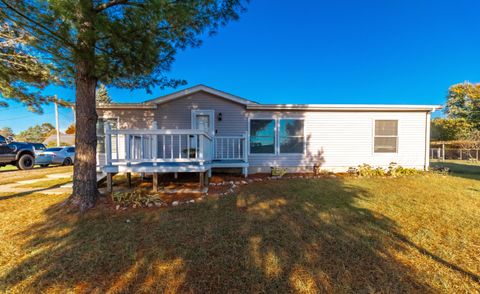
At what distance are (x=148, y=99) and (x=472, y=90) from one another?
29805 millimetres

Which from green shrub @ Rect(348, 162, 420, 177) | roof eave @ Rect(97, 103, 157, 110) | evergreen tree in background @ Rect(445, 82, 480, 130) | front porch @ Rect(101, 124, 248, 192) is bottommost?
green shrub @ Rect(348, 162, 420, 177)

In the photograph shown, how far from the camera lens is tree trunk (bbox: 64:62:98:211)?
376cm

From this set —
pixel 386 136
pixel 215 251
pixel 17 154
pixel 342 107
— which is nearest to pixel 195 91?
pixel 342 107

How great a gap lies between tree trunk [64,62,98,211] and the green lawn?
36 centimetres

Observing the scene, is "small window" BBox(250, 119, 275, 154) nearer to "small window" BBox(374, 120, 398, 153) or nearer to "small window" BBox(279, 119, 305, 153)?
"small window" BBox(279, 119, 305, 153)

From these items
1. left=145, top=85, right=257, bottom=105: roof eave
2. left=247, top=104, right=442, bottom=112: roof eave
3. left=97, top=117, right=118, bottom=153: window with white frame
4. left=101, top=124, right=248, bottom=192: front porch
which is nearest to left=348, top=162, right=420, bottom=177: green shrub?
left=247, top=104, right=442, bottom=112: roof eave

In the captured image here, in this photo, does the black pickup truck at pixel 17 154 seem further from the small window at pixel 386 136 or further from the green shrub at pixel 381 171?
the small window at pixel 386 136

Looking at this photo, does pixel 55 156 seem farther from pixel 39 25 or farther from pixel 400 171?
pixel 400 171

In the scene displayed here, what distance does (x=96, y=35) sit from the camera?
3.11 metres

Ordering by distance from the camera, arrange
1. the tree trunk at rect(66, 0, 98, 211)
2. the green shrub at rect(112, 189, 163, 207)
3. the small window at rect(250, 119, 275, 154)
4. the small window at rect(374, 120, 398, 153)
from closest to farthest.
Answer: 1. the tree trunk at rect(66, 0, 98, 211)
2. the green shrub at rect(112, 189, 163, 207)
3. the small window at rect(250, 119, 275, 154)
4. the small window at rect(374, 120, 398, 153)

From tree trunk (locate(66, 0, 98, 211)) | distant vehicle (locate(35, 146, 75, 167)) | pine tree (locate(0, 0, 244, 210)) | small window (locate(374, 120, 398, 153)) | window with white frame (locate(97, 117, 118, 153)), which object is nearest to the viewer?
pine tree (locate(0, 0, 244, 210))

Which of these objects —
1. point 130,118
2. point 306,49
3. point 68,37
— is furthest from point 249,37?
point 68,37

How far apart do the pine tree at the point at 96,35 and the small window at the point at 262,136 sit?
3.87 m

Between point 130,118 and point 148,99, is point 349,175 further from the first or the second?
point 130,118
